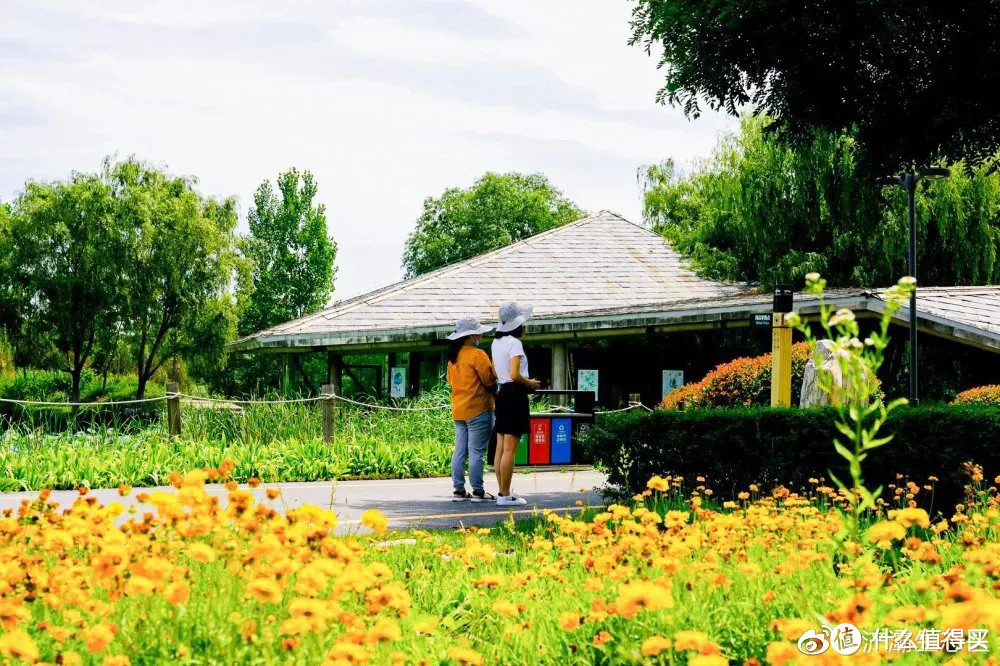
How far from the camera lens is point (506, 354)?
10.0m

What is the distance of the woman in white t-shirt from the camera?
10031mm

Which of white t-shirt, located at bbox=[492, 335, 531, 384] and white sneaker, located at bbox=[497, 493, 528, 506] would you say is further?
white sneaker, located at bbox=[497, 493, 528, 506]

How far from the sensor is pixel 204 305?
37.9m

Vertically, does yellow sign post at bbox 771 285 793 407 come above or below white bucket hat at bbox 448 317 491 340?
below

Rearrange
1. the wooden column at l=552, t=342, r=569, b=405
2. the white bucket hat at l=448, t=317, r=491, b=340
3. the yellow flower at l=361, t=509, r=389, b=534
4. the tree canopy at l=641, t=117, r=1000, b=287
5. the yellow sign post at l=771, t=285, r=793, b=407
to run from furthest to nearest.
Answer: the tree canopy at l=641, t=117, r=1000, b=287 → the wooden column at l=552, t=342, r=569, b=405 → the yellow sign post at l=771, t=285, r=793, b=407 → the white bucket hat at l=448, t=317, r=491, b=340 → the yellow flower at l=361, t=509, r=389, b=534

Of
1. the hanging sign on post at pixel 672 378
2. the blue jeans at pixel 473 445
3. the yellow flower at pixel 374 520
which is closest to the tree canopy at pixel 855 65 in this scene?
the blue jeans at pixel 473 445

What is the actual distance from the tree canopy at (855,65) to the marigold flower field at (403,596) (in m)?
5.91

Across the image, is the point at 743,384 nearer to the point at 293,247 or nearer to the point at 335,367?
the point at 335,367

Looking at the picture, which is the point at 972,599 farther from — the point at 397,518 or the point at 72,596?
the point at 397,518

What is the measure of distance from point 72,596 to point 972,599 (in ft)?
8.77

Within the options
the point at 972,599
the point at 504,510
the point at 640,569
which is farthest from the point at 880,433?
the point at 972,599

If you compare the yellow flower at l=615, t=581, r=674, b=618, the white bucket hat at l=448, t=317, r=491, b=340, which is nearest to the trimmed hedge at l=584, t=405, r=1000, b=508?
the white bucket hat at l=448, t=317, r=491, b=340

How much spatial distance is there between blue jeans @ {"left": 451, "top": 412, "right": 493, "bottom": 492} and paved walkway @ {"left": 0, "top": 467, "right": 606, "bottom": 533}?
10.0 inches

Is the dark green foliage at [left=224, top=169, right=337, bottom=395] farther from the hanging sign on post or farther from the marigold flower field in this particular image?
the marigold flower field
